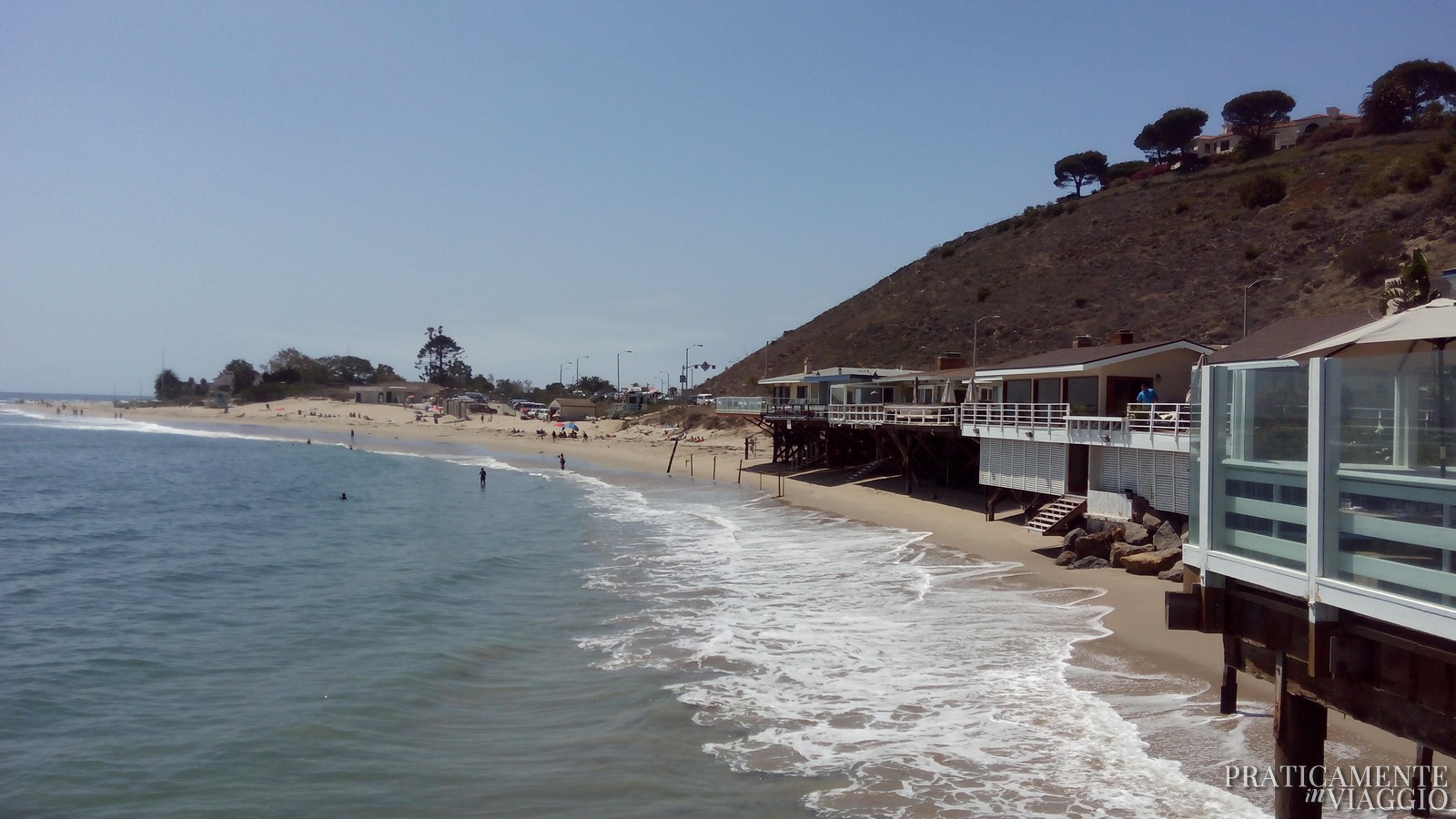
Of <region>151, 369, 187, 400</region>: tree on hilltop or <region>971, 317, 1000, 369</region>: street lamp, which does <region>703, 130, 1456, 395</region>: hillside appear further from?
<region>151, 369, 187, 400</region>: tree on hilltop

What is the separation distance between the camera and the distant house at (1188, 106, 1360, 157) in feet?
295

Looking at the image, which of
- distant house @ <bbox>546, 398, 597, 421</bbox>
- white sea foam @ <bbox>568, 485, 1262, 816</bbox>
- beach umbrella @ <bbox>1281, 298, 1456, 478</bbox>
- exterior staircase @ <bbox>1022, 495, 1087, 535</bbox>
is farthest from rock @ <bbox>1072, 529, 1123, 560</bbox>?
distant house @ <bbox>546, 398, 597, 421</bbox>

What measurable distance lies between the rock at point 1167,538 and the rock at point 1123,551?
205 millimetres

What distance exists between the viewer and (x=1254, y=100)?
93.7 m

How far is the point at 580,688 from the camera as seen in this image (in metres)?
13.5

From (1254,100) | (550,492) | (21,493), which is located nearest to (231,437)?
(21,493)

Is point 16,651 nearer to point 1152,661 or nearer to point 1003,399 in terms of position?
point 1152,661

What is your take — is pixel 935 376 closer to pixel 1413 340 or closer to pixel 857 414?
pixel 857 414

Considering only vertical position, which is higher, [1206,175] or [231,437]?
[1206,175]

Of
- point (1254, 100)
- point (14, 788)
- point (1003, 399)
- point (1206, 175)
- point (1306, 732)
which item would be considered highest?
point (1254, 100)

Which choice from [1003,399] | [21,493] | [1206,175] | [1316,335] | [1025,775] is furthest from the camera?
[1206,175]

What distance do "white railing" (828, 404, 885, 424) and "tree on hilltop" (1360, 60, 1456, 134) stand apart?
69.1 m

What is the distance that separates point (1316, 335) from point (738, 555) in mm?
17493

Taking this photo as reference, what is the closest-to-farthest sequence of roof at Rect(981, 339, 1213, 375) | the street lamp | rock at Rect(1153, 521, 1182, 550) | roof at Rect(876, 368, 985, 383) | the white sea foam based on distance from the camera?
the white sea foam, rock at Rect(1153, 521, 1182, 550), roof at Rect(981, 339, 1213, 375), roof at Rect(876, 368, 985, 383), the street lamp
